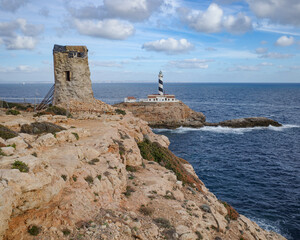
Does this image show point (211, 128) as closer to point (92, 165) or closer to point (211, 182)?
point (211, 182)

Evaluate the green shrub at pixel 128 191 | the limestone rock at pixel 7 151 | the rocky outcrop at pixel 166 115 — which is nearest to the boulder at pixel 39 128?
the limestone rock at pixel 7 151

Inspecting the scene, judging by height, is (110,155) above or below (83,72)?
below

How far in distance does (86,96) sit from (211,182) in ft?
63.1

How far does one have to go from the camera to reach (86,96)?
25.6 m

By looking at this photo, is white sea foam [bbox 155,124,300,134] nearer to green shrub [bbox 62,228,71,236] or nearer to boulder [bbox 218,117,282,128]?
boulder [bbox 218,117,282,128]

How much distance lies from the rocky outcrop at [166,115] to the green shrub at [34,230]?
58.0 meters

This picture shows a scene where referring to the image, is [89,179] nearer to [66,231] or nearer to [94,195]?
[94,195]

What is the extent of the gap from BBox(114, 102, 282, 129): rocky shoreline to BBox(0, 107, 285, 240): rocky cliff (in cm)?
4768

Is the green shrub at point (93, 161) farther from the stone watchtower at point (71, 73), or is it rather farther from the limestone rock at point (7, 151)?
the stone watchtower at point (71, 73)

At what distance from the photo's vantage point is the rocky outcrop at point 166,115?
66.9 m

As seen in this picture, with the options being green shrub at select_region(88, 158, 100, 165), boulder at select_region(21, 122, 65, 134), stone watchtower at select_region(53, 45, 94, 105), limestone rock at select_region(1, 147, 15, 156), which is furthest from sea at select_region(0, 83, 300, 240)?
limestone rock at select_region(1, 147, 15, 156)

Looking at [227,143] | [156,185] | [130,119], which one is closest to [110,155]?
[156,185]

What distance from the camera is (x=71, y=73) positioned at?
24.8 metres

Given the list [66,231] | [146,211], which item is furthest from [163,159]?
[66,231]
